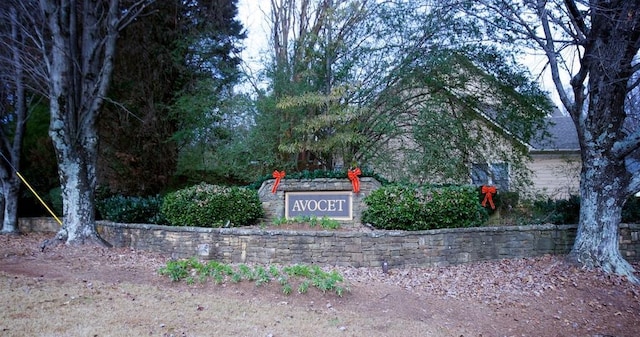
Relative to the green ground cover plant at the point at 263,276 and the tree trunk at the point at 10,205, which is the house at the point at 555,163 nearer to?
the green ground cover plant at the point at 263,276

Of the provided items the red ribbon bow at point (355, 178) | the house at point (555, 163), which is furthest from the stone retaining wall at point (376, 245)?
the house at point (555, 163)

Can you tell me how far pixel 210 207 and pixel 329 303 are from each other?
392 centimetres

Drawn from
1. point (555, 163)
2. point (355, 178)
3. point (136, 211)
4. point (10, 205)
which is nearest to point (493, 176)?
point (355, 178)

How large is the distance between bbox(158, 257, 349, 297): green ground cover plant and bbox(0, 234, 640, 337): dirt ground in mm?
106

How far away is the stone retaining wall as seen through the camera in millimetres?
7543

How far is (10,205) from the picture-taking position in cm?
1154

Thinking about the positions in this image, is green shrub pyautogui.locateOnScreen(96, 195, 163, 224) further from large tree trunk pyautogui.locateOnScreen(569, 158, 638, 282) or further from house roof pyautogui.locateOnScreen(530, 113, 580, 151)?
house roof pyautogui.locateOnScreen(530, 113, 580, 151)

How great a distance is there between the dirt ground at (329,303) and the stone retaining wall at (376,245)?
30cm

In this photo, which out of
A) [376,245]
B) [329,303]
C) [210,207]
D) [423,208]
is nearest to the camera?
[329,303]

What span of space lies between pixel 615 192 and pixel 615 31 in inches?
98.4

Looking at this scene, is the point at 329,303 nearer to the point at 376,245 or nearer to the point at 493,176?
the point at 376,245

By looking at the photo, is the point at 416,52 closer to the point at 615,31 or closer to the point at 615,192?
the point at 615,31

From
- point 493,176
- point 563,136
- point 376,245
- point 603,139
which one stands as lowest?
point 376,245

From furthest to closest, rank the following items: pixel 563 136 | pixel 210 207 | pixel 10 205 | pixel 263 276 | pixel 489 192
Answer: pixel 563 136 → pixel 10 205 → pixel 489 192 → pixel 210 207 → pixel 263 276
